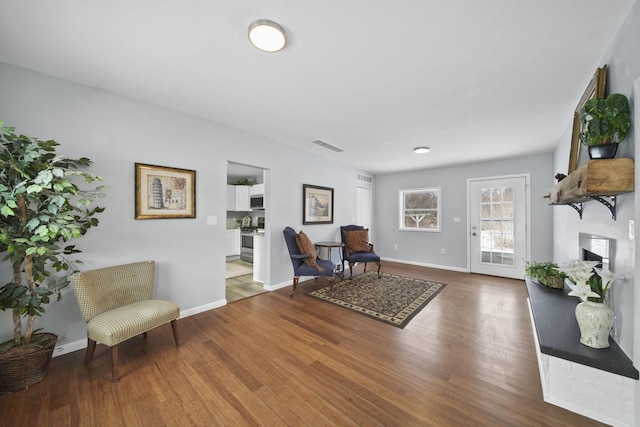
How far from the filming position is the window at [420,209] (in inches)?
223

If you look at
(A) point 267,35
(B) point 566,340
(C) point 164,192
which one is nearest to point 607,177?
(B) point 566,340

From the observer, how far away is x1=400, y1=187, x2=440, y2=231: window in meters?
5.67

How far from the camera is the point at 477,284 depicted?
4250mm

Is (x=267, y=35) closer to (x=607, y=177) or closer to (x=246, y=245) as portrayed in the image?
(x=607, y=177)

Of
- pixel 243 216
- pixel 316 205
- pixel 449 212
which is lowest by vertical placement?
pixel 243 216

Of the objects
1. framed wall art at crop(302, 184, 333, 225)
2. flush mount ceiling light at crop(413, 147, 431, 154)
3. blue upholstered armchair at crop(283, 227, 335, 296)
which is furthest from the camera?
framed wall art at crop(302, 184, 333, 225)

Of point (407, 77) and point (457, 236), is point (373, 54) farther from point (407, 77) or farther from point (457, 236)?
point (457, 236)

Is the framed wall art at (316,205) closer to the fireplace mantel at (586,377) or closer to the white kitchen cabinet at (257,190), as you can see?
the white kitchen cabinet at (257,190)

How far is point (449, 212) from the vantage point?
17.8 feet

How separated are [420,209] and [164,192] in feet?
17.7

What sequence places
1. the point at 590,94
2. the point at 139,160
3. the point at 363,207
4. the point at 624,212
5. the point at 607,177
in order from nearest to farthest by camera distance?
the point at 607,177
the point at 624,212
the point at 590,94
the point at 139,160
the point at 363,207

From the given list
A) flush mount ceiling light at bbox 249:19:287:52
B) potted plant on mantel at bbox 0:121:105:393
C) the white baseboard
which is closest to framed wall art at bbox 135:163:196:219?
potted plant on mantel at bbox 0:121:105:393

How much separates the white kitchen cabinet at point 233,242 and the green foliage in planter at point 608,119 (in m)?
6.25

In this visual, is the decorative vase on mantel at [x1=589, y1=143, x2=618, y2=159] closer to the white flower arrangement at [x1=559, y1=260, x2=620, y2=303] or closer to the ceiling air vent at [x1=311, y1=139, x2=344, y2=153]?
the white flower arrangement at [x1=559, y1=260, x2=620, y2=303]
